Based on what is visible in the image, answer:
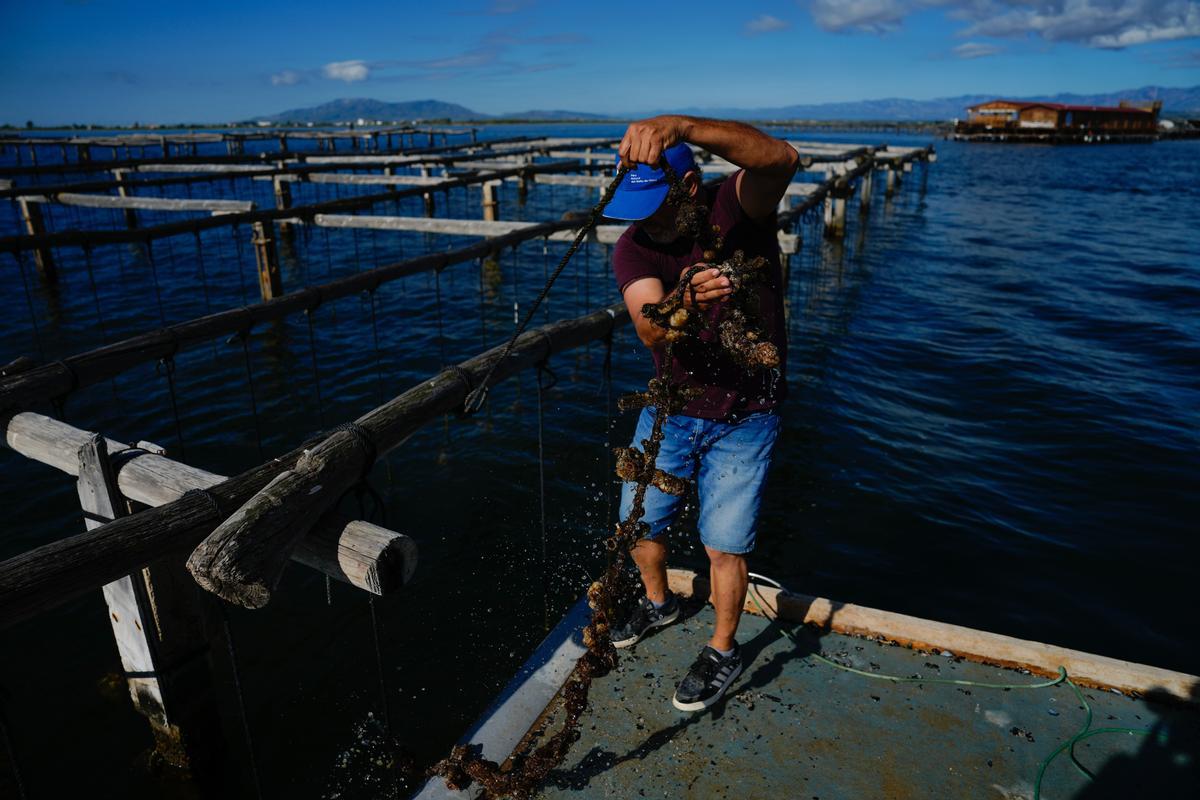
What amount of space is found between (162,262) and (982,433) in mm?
22961

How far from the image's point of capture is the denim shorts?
11.8 feet

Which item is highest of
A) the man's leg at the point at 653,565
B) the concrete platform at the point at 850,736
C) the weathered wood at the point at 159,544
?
the weathered wood at the point at 159,544

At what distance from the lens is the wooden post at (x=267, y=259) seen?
15023 mm

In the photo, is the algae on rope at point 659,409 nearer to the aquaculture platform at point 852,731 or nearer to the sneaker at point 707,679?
the aquaculture platform at point 852,731

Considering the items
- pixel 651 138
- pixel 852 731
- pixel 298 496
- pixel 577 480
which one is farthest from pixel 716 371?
pixel 577 480

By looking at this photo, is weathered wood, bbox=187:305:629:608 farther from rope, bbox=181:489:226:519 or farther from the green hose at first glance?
the green hose

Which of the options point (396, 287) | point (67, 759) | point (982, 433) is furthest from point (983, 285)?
point (67, 759)

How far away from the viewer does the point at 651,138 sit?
2.75 meters

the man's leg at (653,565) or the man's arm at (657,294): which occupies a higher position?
the man's arm at (657,294)

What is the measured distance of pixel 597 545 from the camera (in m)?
7.12

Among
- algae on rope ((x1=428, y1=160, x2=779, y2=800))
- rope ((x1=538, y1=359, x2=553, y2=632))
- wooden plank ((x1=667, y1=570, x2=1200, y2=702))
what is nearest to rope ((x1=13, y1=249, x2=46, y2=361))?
rope ((x1=538, y1=359, x2=553, y2=632))

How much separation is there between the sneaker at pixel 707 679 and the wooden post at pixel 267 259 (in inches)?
554

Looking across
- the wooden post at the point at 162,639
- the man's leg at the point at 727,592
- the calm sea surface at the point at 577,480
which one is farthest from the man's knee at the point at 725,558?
the wooden post at the point at 162,639

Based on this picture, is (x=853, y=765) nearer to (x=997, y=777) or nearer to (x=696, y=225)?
(x=997, y=777)
